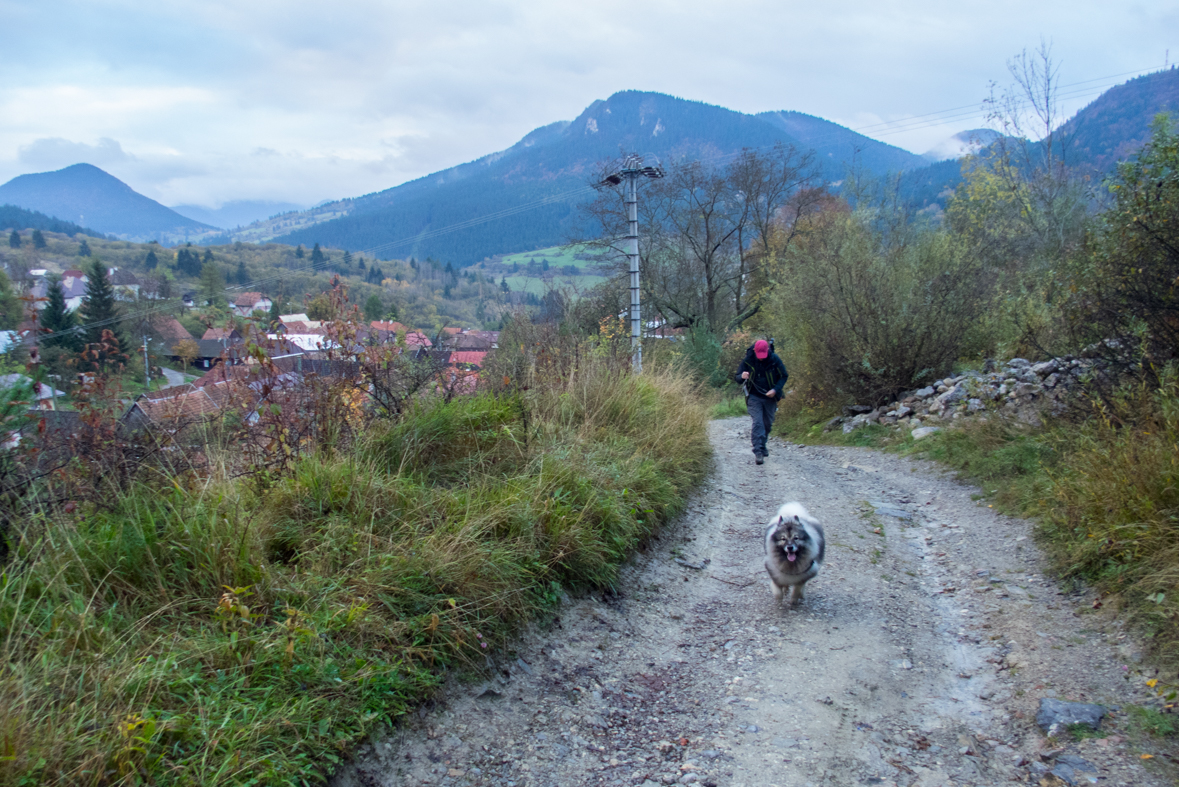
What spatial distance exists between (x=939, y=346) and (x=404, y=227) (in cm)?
19076

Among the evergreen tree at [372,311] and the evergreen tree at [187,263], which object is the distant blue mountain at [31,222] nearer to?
the evergreen tree at [187,263]

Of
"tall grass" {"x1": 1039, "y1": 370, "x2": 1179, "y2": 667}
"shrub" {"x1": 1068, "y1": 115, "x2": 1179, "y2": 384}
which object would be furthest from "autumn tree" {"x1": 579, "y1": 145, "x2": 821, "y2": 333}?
"tall grass" {"x1": 1039, "y1": 370, "x2": 1179, "y2": 667}

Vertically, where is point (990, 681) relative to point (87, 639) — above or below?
below

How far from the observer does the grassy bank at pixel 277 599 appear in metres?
2.22

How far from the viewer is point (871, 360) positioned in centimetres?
1231

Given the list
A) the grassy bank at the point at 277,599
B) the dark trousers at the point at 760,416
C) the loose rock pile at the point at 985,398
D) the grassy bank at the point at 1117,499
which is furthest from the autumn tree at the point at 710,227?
the grassy bank at the point at 277,599

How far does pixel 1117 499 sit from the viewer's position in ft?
14.5

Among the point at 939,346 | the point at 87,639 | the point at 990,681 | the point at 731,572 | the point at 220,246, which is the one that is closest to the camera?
the point at 87,639

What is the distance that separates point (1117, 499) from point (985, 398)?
5.68 m

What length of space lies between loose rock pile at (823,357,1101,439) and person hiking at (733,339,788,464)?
2715 mm

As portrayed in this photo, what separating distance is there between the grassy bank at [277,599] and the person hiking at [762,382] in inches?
204

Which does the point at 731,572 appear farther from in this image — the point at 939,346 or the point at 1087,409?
the point at 939,346

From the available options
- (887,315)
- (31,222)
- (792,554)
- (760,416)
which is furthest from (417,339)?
(31,222)

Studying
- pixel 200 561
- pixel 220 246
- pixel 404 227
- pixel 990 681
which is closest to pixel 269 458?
pixel 200 561
